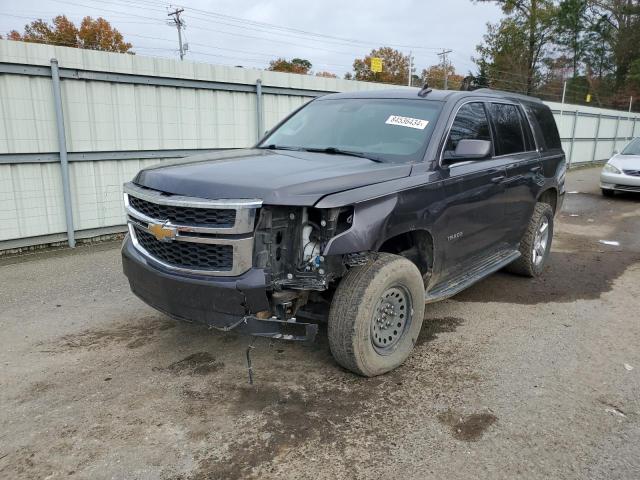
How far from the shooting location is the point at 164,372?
371 cm

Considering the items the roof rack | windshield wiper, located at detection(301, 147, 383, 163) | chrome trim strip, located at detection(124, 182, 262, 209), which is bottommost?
chrome trim strip, located at detection(124, 182, 262, 209)

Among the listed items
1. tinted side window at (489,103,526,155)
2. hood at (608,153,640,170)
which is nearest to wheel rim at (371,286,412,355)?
tinted side window at (489,103,526,155)

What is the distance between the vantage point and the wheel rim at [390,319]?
3.52 m

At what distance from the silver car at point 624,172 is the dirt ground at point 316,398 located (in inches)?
315

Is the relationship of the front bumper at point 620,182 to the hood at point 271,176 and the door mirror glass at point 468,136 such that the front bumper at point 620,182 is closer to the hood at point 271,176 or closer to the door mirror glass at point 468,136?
the door mirror glass at point 468,136

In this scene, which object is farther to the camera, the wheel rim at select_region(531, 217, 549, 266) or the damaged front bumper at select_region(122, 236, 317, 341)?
the wheel rim at select_region(531, 217, 549, 266)

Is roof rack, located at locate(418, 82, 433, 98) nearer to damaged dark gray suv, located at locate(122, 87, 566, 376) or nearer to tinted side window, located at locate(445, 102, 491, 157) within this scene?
damaged dark gray suv, located at locate(122, 87, 566, 376)

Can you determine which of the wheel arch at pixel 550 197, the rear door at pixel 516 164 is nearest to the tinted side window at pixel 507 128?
the rear door at pixel 516 164

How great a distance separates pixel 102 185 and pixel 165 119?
4.69 feet

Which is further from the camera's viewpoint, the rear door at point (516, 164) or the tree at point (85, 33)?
the tree at point (85, 33)

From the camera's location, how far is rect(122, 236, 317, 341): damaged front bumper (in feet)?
10.1

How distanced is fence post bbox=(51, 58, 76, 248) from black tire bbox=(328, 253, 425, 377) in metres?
5.27

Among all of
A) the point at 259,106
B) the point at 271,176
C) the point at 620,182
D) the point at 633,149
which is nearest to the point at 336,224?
the point at 271,176

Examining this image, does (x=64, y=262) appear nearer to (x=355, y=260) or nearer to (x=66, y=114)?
(x=66, y=114)
